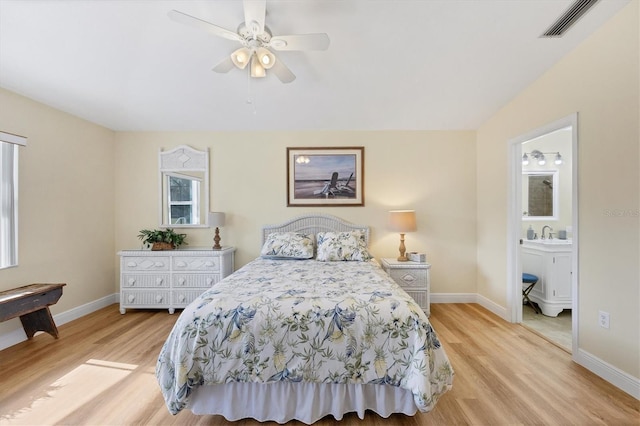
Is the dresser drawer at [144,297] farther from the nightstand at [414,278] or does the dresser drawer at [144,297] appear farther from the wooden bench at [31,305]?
the nightstand at [414,278]

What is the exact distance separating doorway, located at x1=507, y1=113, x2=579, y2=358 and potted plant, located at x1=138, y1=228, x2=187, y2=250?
4255 millimetres

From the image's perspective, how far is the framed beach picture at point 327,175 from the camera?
12.6 feet

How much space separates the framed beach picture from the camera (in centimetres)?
384

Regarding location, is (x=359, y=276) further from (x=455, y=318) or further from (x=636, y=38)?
(x=636, y=38)

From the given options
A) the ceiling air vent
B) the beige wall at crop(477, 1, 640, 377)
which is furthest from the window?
the beige wall at crop(477, 1, 640, 377)

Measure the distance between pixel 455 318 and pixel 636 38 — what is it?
2.92 metres

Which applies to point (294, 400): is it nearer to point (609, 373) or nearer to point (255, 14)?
point (609, 373)

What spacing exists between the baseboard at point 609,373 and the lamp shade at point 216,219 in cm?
397

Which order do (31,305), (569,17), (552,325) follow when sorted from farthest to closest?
(552,325) → (31,305) → (569,17)

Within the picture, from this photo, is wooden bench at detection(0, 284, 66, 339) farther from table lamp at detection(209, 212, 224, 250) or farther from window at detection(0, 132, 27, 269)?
table lamp at detection(209, 212, 224, 250)

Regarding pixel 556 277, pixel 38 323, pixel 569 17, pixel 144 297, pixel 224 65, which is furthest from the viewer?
pixel 144 297

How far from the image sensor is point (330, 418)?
1.70 meters

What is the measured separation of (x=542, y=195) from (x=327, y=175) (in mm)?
3265

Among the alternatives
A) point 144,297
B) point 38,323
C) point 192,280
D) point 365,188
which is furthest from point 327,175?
point 38,323
